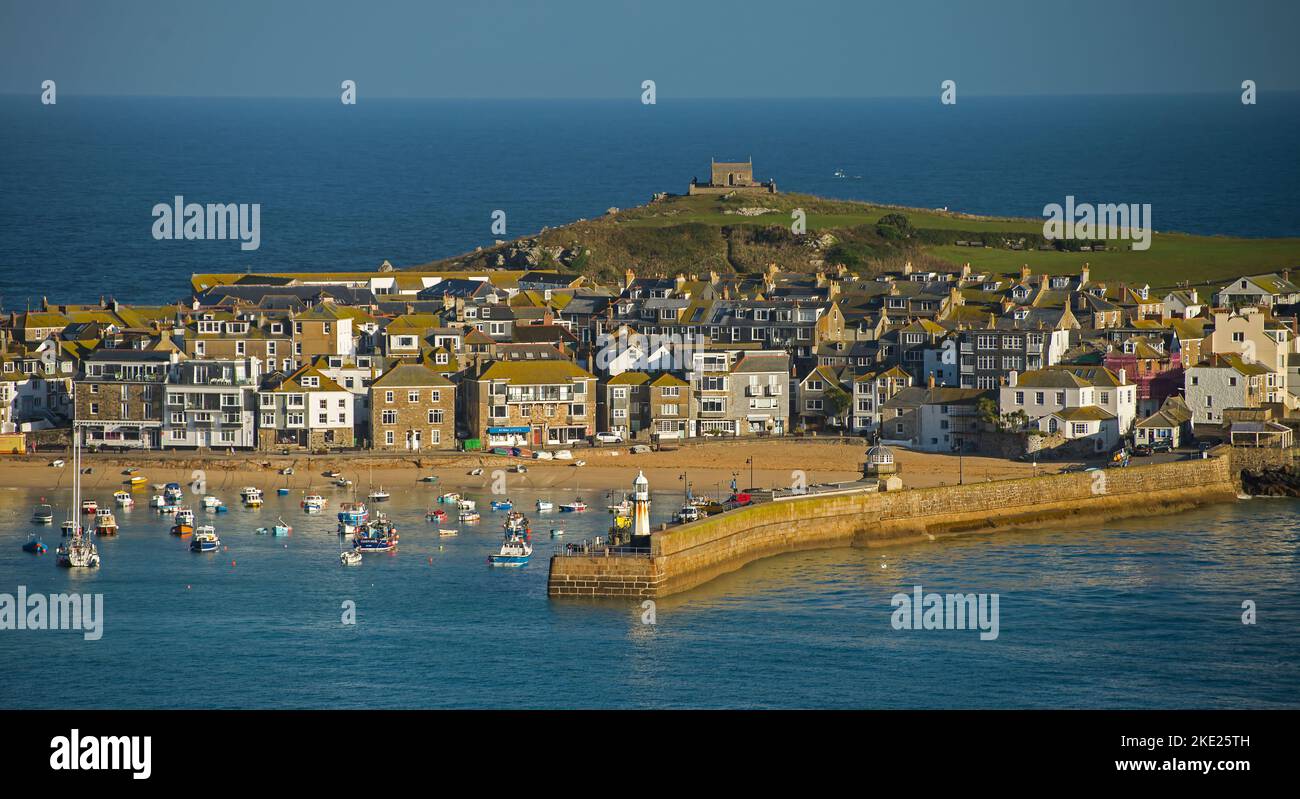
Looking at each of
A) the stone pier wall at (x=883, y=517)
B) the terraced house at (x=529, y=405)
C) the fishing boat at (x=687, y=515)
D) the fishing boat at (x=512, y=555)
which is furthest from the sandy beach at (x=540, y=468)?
the fishing boat at (x=512, y=555)

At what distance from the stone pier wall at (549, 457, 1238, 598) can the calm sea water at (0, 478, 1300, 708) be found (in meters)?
0.82

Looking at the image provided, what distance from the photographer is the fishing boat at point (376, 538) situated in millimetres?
66375

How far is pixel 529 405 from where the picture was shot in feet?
273

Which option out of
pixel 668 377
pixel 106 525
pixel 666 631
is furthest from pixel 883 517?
pixel 106 525

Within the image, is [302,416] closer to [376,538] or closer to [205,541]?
[205,541]

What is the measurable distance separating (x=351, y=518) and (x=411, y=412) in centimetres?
1264

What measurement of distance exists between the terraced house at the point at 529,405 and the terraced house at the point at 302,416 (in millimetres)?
4544

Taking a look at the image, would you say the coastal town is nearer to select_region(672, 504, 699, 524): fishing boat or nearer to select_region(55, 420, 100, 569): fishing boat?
select_region(55, 420, 100, 569): fishing boat

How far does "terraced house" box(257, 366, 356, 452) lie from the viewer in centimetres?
8200

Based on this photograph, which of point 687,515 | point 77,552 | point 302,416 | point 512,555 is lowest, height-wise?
point 512,555

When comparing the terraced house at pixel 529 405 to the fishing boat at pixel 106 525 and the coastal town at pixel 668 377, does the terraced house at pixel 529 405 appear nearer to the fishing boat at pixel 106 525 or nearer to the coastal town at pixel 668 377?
the coastal town at pixel 668 377

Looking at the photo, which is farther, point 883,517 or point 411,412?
point 411,412
